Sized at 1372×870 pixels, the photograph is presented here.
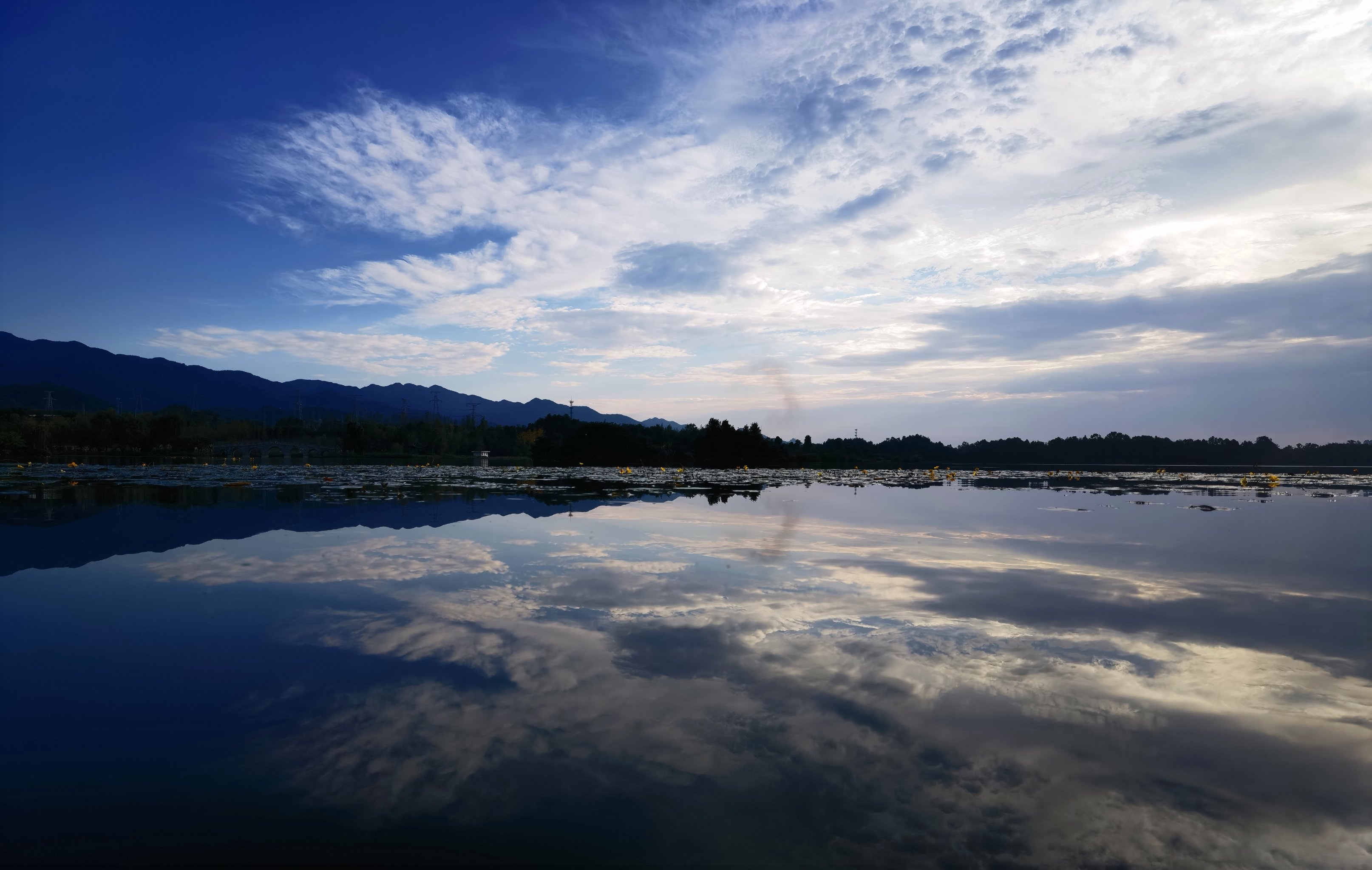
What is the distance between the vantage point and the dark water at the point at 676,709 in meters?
4.14

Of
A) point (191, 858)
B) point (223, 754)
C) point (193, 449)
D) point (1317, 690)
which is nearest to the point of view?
point (191, 858)

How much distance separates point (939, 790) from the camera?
183 inches

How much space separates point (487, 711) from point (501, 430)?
17433 centimetres

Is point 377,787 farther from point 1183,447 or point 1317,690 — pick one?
point 1183,447

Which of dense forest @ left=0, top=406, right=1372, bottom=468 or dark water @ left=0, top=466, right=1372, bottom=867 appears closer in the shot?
dark water @ left=0, top=466, right=1372, bottom=867

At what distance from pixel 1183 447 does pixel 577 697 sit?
7058 inches

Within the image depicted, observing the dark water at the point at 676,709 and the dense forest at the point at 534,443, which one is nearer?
the dark water at the point at 676,709

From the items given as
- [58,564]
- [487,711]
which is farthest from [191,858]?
[58,564]

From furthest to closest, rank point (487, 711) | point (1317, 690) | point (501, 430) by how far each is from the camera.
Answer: point (501, 430) → point (1317, 690) → point (487, 711)

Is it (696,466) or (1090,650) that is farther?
(696,466)

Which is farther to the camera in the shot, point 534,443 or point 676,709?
point 534,443

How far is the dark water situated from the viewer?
4.14 metres

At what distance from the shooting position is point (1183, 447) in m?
146

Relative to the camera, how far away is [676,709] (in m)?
5.97
